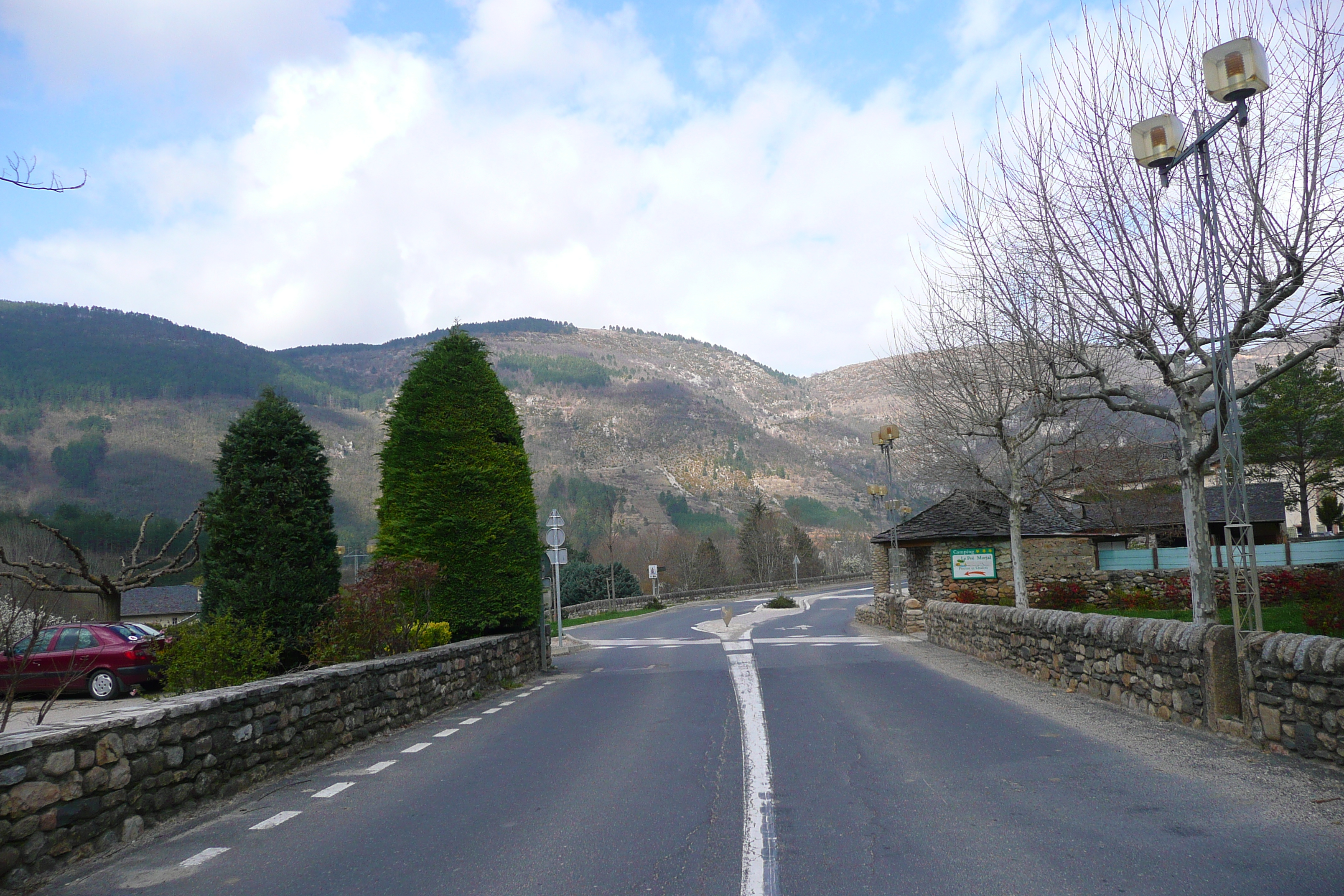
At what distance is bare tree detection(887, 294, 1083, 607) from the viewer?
16734 millimetres

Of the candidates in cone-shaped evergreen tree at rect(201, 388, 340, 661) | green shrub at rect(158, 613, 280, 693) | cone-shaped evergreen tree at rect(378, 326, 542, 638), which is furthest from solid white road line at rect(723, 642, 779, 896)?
cone-shaped evergreen tree at rect(378, 326, 542, 638)

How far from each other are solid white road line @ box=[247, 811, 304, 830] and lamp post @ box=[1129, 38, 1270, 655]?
757cm

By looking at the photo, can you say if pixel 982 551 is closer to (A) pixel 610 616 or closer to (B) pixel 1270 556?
(B) pixel 1270 556

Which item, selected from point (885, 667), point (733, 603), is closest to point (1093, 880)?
point (885, 667)

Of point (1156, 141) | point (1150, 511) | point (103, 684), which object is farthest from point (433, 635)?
point (1150, 511)

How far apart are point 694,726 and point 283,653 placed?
16.1 ft

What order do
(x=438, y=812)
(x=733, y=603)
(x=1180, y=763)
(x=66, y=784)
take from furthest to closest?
(x=733, y=603) → (x=1180, y=763) → (x=438, y=812) → (x=66, y=784)

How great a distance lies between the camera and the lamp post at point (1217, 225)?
26.9 ft

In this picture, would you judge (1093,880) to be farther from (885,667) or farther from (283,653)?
(885,667)

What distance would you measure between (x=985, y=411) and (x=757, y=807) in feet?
54.6

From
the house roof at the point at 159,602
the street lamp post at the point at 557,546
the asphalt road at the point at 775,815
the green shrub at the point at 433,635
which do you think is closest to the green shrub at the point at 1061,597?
the street lamp post at the point at 557,546

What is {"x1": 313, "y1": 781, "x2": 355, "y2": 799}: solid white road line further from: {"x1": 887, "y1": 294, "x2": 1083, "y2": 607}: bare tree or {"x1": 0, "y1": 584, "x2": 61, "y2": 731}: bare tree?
{"x1": 887, "y1": 294, "x2": 1083, "y2": 607}: bare tree

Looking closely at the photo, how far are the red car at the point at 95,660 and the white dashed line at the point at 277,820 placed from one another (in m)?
10.9

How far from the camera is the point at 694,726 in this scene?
10367 millimetres
